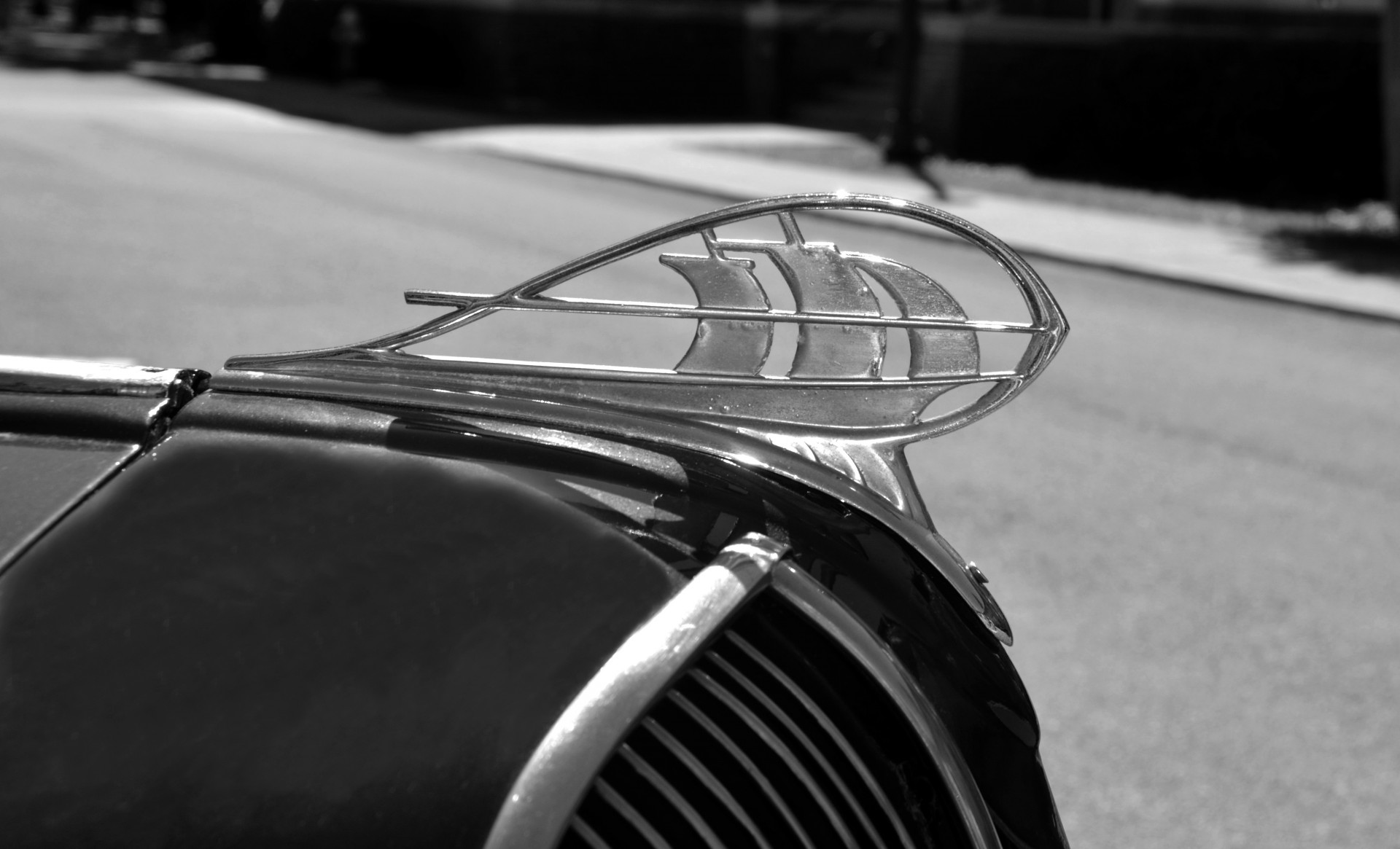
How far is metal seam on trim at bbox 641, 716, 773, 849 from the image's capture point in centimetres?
128

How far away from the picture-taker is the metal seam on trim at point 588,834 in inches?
47.9

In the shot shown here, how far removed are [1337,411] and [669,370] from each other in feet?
23.6

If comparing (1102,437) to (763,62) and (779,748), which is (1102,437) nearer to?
(779,748)

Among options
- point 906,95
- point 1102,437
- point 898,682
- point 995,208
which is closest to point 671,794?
point 898,682

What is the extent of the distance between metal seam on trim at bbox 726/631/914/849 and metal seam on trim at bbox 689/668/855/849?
0.14 ft

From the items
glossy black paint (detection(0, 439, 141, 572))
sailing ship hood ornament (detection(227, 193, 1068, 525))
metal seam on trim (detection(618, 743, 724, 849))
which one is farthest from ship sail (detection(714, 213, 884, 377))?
glossy black paint (detection(0, 439, 141, 572))

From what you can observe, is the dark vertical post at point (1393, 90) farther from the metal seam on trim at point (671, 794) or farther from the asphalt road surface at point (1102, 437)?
Answer: the metal seam on trim at point (671, 794)

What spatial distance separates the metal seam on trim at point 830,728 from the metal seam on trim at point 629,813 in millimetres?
174

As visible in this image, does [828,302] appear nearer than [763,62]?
Yes

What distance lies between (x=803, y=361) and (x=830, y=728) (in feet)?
1.31

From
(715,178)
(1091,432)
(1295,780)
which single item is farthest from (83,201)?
(1295,780)

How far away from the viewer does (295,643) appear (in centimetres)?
130

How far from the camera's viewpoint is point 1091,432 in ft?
23.8

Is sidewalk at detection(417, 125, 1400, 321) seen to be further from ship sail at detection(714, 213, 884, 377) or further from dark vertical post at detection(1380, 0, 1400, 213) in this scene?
ship sail at detection(714, 213, 884, 377)
